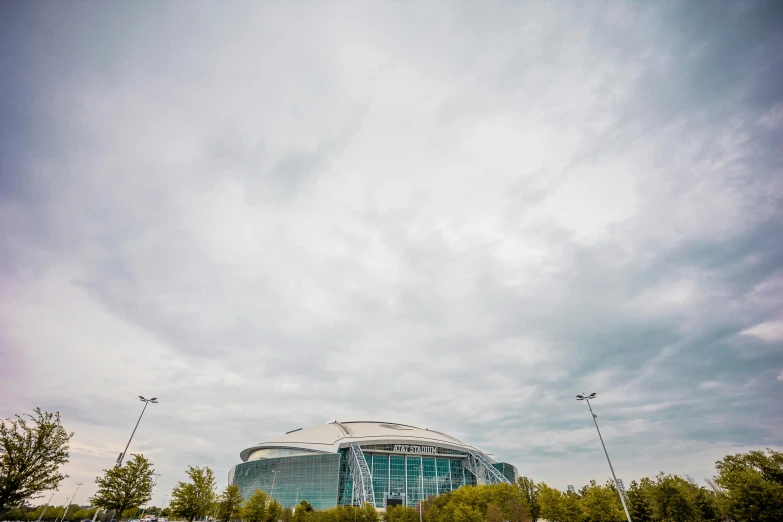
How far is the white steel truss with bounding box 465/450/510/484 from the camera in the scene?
105250 mm

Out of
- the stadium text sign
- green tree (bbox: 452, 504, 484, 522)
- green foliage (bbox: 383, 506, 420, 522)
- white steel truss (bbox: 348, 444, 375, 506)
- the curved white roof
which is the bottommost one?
green tree (bbox: 452, 504, 484, 522)

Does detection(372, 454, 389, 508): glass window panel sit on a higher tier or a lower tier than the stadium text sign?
lower

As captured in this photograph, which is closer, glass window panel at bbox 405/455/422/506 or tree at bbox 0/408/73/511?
tree at bbox 0/408/73/511

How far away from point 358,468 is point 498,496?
51.0 m

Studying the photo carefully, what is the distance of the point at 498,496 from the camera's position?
178 feet

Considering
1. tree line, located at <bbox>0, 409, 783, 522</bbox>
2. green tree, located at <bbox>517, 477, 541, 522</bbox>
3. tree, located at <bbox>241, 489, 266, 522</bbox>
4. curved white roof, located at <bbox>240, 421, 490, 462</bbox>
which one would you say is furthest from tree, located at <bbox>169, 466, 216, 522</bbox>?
curved white roof, located at <bbox>240, 421, 490, 462</bbox>

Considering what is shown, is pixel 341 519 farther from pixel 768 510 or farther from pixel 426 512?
pixel 768 510

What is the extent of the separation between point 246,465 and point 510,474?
86453 millimetres

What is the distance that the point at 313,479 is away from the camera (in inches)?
3871

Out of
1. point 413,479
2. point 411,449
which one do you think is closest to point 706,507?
point 411,449

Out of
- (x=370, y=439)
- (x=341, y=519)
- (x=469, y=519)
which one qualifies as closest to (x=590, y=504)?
(x=469, y=519)

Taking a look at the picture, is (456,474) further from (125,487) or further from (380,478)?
(125,487)

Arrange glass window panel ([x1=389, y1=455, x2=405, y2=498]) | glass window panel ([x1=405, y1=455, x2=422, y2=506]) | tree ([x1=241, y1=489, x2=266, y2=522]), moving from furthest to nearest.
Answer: glass window panel ([x1=389, y1=455, x2=405, y2=498]) < glass window panel ([x1=405, y1=455, x2=422, y2=506]) < tree ([x1=241, y1=489, x2=266, y2=522])

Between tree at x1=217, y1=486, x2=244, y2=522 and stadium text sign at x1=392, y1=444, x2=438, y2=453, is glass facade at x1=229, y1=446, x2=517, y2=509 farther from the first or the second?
tree at x1=217, y1=486, x2=244, y2=522
